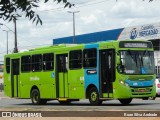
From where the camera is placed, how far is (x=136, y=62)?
21969 mm

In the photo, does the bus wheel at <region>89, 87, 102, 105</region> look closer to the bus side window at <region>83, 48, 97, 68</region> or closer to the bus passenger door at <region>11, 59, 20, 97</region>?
the bus side window at <region>83, 48, 97, 68</region>

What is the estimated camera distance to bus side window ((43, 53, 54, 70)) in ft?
81.7

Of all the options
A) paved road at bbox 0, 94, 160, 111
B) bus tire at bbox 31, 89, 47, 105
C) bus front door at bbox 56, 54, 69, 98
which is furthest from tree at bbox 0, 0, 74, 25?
bus tire at bbox 31, 89, 47, 105

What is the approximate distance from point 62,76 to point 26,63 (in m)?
3.34

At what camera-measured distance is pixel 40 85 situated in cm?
2616

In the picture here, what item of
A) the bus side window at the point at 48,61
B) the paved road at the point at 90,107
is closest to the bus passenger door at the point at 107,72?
the paved road at the point at 90,107

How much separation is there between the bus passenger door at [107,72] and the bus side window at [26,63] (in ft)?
19.2

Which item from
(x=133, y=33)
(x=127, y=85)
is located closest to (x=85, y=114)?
(x=127, y=85)

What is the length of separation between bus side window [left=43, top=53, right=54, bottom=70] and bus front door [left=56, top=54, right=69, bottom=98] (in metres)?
0.38

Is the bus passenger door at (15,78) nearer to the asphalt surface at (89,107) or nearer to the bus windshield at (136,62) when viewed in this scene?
the asphalt surface at (89,107)

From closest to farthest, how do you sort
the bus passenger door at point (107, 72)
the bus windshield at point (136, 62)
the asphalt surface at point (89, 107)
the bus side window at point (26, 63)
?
the asphalt surface at point (89, 107)
the bus windshield at point (136, 62)
the bus passenger door at point (107, 72)
the bus side window at point (26, 63)

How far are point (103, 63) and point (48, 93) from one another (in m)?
4.56

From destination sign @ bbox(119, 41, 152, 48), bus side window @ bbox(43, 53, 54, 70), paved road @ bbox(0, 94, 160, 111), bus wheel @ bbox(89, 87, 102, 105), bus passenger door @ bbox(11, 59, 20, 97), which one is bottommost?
paved road @ bbox(0, 94, 160, 111)

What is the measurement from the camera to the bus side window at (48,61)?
81.7ft
